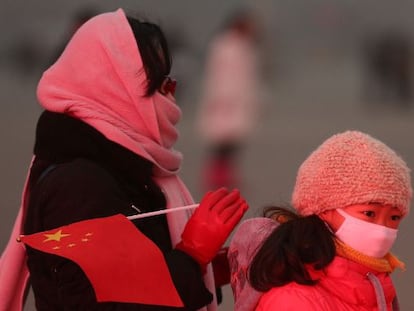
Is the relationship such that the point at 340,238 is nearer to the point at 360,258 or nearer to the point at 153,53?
the point at 360,258

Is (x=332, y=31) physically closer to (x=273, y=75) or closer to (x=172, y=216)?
(x=273, y=75)

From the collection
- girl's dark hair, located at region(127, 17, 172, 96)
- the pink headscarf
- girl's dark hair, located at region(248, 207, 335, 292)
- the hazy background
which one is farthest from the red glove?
the hazy background

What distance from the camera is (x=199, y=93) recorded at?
773 inches

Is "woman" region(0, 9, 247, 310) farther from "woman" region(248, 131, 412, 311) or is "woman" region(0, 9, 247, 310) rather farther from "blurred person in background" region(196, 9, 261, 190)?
"blurred person in background" region(196, 9, 261, 190)

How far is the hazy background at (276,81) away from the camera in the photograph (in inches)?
413

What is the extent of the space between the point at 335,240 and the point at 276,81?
19.6 metres

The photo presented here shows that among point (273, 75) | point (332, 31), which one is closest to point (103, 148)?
point (273, 75)

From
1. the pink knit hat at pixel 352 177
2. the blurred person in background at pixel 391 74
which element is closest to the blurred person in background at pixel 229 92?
the blurred person in background at pixel 391 74

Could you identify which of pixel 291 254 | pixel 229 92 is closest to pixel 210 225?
pixel 291 254

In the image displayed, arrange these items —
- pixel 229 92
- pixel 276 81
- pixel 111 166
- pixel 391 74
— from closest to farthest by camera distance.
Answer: pixel 111 166, pixel 229 92, pixel 391 74, pixel 276 81

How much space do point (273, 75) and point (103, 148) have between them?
19024mm

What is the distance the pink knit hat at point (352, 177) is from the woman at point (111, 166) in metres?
0.20

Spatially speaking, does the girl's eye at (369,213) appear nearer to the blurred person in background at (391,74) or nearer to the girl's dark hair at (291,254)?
the girl's dark hair at (291,254)

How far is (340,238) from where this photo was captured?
125 inches
